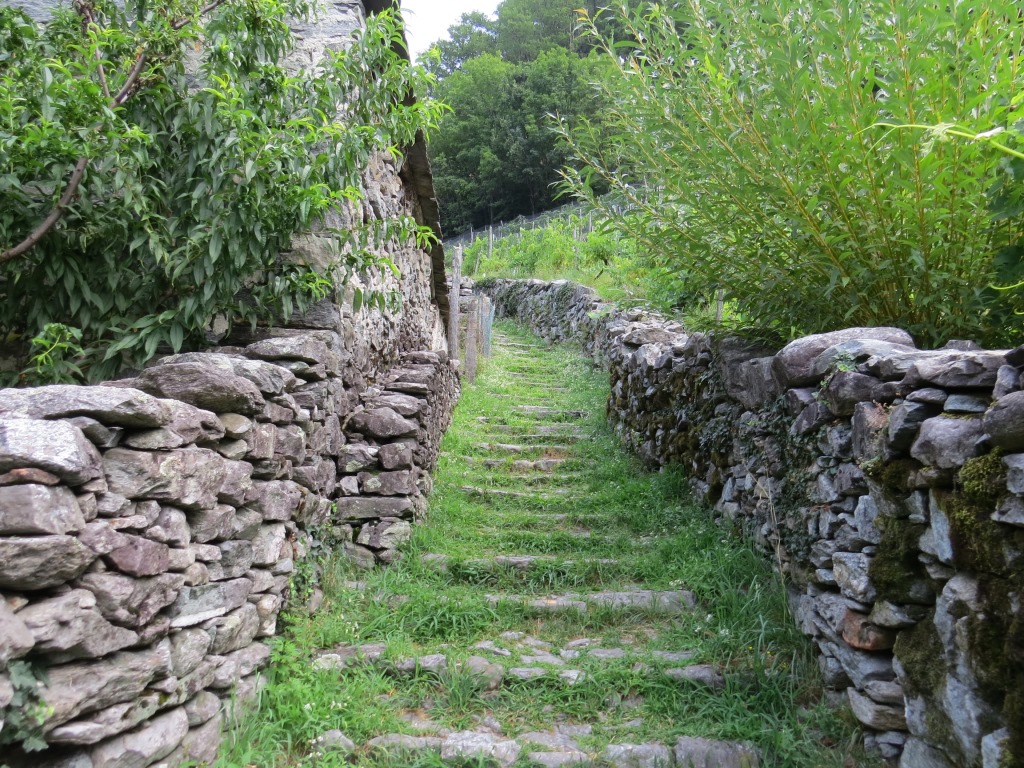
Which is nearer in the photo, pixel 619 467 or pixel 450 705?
pixel 450 705

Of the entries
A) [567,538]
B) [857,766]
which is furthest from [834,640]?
[567,538]

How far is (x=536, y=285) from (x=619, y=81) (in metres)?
13.3

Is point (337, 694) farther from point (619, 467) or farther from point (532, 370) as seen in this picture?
point (532, 370)

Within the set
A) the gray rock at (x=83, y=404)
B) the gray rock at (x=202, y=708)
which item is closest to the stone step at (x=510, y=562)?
the gray rock at (x=202, y=708)

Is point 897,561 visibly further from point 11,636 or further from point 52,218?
point 52,218

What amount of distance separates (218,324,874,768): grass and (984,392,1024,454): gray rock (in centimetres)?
136

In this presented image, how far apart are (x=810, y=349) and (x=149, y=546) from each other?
9.46ft

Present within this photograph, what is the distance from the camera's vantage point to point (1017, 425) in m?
1.78

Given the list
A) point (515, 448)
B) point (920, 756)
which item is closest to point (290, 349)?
point (920, 756)

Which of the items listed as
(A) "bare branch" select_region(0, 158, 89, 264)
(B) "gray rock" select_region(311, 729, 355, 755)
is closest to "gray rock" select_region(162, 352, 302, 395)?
(A) "bare branch" select_region(0, 158, 89, 264)

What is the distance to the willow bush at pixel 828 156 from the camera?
249 cm

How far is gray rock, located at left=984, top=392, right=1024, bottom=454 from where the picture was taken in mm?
1773

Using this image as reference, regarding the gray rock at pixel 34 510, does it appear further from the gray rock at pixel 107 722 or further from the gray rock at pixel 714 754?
the gray rock at pixel 714 754

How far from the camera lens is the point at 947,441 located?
2084 mm
